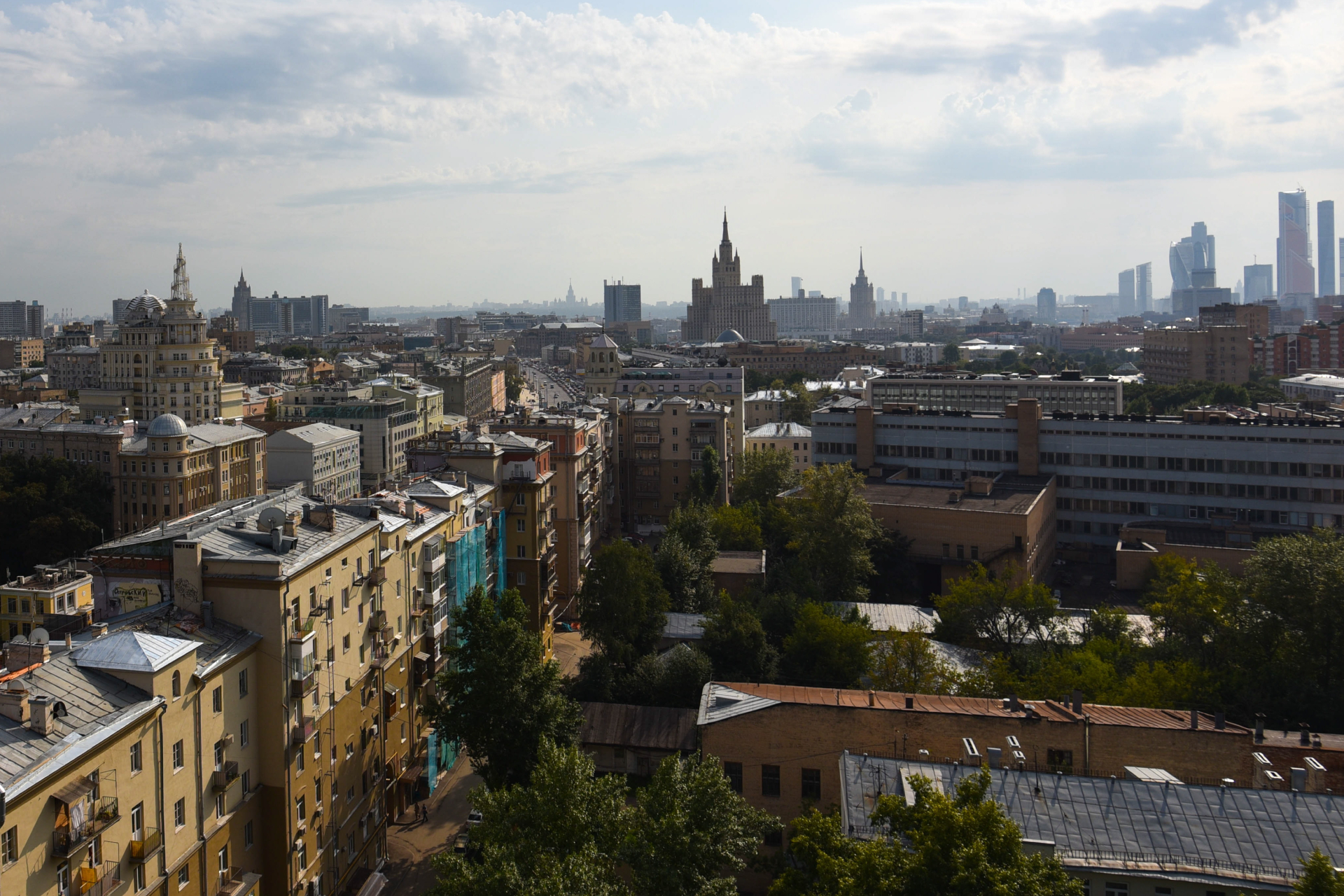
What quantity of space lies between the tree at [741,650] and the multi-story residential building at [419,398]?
206ft

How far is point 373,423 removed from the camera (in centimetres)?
8900

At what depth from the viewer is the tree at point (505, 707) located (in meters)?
27.2

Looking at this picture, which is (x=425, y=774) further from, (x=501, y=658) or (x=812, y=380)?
(x=812, y=380)

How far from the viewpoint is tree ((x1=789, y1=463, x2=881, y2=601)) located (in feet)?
158

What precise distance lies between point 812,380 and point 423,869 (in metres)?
130

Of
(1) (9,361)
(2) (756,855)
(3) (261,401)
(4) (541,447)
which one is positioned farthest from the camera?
(1) (9,361)

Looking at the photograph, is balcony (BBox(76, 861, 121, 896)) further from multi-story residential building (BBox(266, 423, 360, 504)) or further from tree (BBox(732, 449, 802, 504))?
multi-story residential building (BBox(266, 423, 360, 504))

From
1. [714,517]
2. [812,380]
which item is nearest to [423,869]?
[714,517]

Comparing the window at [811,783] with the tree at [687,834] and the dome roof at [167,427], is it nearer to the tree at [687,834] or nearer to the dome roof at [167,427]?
the tree at [687,834]

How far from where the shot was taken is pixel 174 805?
19.4 meters

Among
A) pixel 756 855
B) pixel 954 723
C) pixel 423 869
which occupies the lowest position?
pixel 423 869

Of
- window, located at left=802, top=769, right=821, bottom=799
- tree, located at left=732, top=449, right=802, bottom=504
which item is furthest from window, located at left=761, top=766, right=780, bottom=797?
tree, located at left=732, top=449, right=802, bottom=504

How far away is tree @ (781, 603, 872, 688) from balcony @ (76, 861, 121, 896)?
20.5 metres

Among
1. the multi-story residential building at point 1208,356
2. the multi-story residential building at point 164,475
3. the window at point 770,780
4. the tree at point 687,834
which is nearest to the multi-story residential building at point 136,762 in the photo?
the tree at point 687,834
